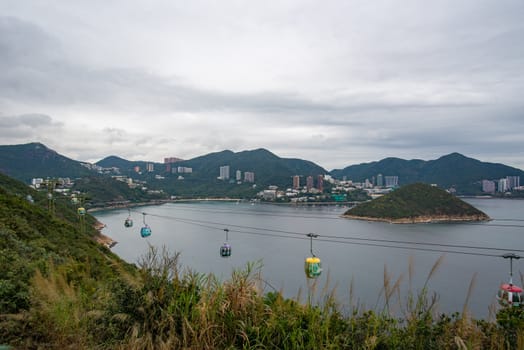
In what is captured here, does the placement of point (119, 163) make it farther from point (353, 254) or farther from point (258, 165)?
point (353, 254)

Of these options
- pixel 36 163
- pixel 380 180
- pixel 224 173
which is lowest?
pixel 380 180

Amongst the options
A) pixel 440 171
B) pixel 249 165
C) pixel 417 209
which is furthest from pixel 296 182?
pixel 440 171

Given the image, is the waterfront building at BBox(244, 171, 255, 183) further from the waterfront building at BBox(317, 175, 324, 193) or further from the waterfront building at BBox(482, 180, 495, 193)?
the waterfront building at BBox(482, 180, 495, 193)

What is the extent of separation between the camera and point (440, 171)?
106188mm

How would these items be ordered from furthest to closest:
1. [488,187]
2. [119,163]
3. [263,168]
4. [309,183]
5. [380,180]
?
[119,163] < [380,180] < [263,168] < [488,187] < [309,183]

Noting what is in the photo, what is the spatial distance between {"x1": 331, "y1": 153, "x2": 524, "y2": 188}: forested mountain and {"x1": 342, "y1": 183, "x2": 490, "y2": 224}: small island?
5372cm

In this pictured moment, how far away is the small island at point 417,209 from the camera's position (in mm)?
41938

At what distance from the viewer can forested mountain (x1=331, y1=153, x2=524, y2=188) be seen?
96.1 m

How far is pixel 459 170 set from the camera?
101 meters

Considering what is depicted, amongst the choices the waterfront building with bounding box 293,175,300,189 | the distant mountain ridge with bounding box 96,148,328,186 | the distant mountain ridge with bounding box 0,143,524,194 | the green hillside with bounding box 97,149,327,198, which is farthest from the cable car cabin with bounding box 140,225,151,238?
the distant mountain ridge with bounding box 96,148,328,186

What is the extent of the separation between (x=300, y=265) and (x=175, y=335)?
19.6 metres

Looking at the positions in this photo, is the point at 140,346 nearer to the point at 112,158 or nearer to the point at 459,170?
the point at 459,170

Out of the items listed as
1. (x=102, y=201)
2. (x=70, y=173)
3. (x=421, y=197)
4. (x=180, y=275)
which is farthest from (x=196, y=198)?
(x=180, y=275)

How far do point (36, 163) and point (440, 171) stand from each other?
10602 cm
